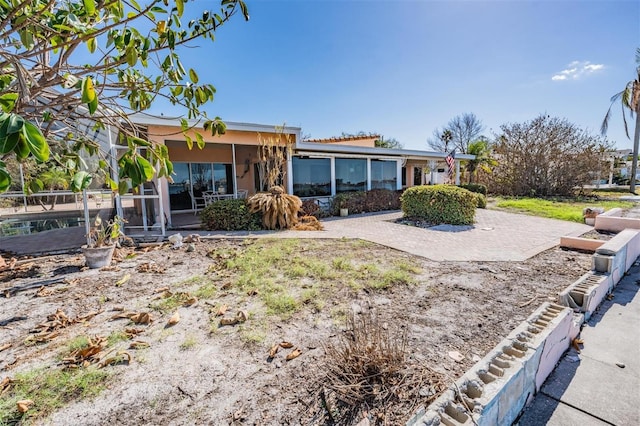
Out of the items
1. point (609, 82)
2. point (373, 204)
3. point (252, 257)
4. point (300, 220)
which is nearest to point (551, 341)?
point (252, 257)

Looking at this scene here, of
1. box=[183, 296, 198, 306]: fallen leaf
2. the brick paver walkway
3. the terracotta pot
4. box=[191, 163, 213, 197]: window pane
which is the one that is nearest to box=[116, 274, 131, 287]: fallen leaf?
the terracotta pot

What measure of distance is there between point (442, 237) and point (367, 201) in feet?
18.9

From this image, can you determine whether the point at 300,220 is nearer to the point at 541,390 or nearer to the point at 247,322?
the point at 247,322

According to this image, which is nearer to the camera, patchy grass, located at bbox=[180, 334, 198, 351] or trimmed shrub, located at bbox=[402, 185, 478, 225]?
patchy grass, located at bbox=[180, 334, 198, 351]

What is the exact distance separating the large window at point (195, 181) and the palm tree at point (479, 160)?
19552mm

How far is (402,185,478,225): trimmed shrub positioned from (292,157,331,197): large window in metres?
3.94

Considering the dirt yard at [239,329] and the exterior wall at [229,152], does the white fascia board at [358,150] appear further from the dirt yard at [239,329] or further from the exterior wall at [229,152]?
the dirt yard at [239,329]

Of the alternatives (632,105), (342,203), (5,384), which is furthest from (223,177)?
(632,105)

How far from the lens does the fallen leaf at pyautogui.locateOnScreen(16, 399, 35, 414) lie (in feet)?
6.77

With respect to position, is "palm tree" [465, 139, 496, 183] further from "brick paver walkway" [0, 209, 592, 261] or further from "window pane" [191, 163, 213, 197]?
"window pane" [191, 163, 213, 197]

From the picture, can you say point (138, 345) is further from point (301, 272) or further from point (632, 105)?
point (632, 105)

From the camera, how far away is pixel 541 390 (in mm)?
2467

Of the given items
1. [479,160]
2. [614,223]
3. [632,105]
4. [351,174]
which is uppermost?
[632,105]

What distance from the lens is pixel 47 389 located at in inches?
90.5
